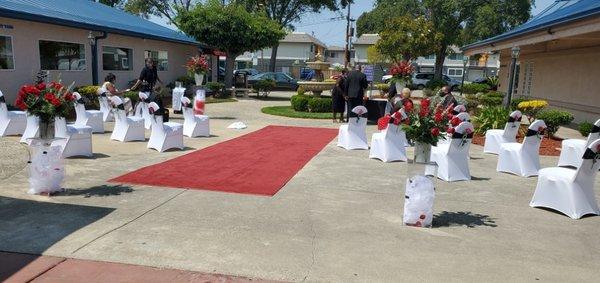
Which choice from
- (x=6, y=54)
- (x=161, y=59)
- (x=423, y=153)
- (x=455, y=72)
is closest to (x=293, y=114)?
(x=6, y=54)

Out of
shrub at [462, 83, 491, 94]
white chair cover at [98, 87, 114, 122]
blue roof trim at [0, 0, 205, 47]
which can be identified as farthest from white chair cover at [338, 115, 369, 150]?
shrub at [462, 83, 491, 94]

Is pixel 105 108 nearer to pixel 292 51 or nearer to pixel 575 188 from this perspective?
pixel 575 188

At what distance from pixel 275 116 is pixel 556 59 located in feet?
39.7

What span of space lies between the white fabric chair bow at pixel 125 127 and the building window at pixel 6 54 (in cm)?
617

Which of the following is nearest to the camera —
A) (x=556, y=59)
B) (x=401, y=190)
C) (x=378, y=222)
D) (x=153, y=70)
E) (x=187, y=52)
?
(x=378, y=222)

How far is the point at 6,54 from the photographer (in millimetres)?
14586

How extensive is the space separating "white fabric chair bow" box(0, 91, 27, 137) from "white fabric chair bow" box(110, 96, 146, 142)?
2.11m

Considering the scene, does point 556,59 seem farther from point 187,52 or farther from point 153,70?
point 187,52

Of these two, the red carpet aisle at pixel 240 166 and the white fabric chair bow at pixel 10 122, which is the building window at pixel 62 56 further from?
the red carpet aisle at pixel 240 166

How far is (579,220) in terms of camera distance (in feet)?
19.8

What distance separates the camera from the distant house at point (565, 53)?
41.1 feet

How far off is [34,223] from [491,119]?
11.5m

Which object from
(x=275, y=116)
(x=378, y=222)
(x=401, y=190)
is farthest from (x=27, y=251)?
(x=275, y=116)

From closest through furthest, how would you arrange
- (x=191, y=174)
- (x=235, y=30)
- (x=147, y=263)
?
1. (x=147, y=263)
2. (x=191, y=174)
3. (x=235, y=30)
